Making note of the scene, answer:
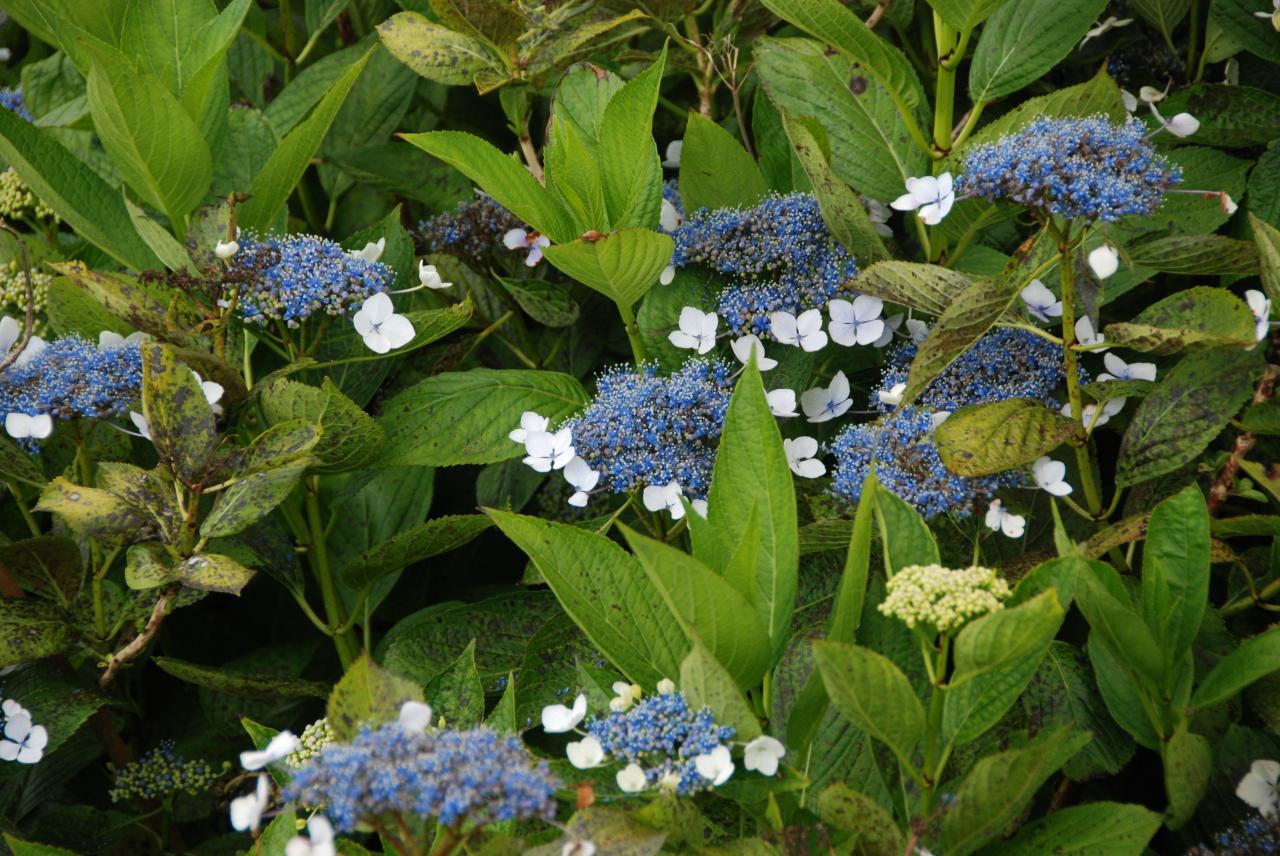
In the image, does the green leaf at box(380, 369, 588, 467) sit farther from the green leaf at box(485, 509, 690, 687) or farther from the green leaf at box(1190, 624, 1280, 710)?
the green leaf at box(1190, 624, 1280, 710)

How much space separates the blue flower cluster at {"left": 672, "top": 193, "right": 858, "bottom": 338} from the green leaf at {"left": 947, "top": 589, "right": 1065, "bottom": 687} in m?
0.53

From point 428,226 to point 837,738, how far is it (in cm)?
82

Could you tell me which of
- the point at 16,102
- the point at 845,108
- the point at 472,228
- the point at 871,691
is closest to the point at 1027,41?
the point at 845,108

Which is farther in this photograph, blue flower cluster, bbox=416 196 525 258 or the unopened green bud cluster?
blue flower cluster, bbox=416 196 525 258

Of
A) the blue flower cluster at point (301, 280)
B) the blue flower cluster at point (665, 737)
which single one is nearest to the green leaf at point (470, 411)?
the blue flower cluster at point (301, 280)

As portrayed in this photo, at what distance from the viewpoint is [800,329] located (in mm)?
1316

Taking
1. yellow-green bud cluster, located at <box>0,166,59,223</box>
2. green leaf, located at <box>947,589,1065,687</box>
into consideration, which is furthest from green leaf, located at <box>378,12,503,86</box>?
green leaf, located at <box>947,589,1065,687</box>

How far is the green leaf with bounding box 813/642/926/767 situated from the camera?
0.86 meters

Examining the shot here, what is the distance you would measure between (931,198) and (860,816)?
0.59 m

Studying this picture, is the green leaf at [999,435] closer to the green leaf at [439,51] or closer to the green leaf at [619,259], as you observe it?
the green leaf at [619,259]

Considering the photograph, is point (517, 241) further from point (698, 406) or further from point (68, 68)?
point (68, 68)

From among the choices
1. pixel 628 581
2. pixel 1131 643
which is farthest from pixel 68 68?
pixel 1131 643

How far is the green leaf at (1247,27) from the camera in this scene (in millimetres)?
1461

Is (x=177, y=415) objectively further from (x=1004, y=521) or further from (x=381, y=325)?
(x=1004, y=521)
